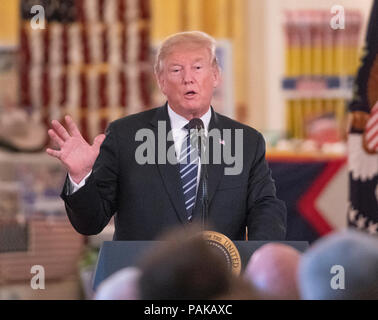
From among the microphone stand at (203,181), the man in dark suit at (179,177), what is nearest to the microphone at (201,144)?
the microphone stand at (203,181)

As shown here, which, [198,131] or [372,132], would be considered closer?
[198,131]

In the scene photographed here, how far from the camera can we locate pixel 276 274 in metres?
1.00

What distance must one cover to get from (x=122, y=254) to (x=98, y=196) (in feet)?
1.11

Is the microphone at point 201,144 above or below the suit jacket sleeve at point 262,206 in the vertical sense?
above

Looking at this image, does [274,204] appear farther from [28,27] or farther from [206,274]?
[28,27]

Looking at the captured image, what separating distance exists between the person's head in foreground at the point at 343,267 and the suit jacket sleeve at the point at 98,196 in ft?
2.95

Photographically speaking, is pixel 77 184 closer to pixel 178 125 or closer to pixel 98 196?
pixel 98 196

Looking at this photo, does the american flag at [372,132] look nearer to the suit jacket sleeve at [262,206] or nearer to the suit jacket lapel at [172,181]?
the suit jacket sleeve at [262,206]

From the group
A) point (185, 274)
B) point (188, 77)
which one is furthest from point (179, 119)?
point (185, 274)

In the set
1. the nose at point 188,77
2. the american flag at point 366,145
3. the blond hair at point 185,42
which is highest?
the blond hair at point 185,42

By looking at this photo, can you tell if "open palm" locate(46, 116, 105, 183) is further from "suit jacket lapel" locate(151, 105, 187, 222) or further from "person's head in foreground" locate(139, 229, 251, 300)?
"person's head in foreground" locate(139, 229, 251, 300)

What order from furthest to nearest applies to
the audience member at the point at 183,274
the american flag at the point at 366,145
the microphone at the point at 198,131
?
the american flag at the point at 366,145
the microphone at the point at 198,131
the audience member at the point at 183,274

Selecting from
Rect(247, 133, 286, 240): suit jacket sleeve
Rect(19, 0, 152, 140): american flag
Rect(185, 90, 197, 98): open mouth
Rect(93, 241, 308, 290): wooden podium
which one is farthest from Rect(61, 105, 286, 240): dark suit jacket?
Rect(19, 0, 152, 140): american flag

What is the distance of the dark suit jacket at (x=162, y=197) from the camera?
184cm
